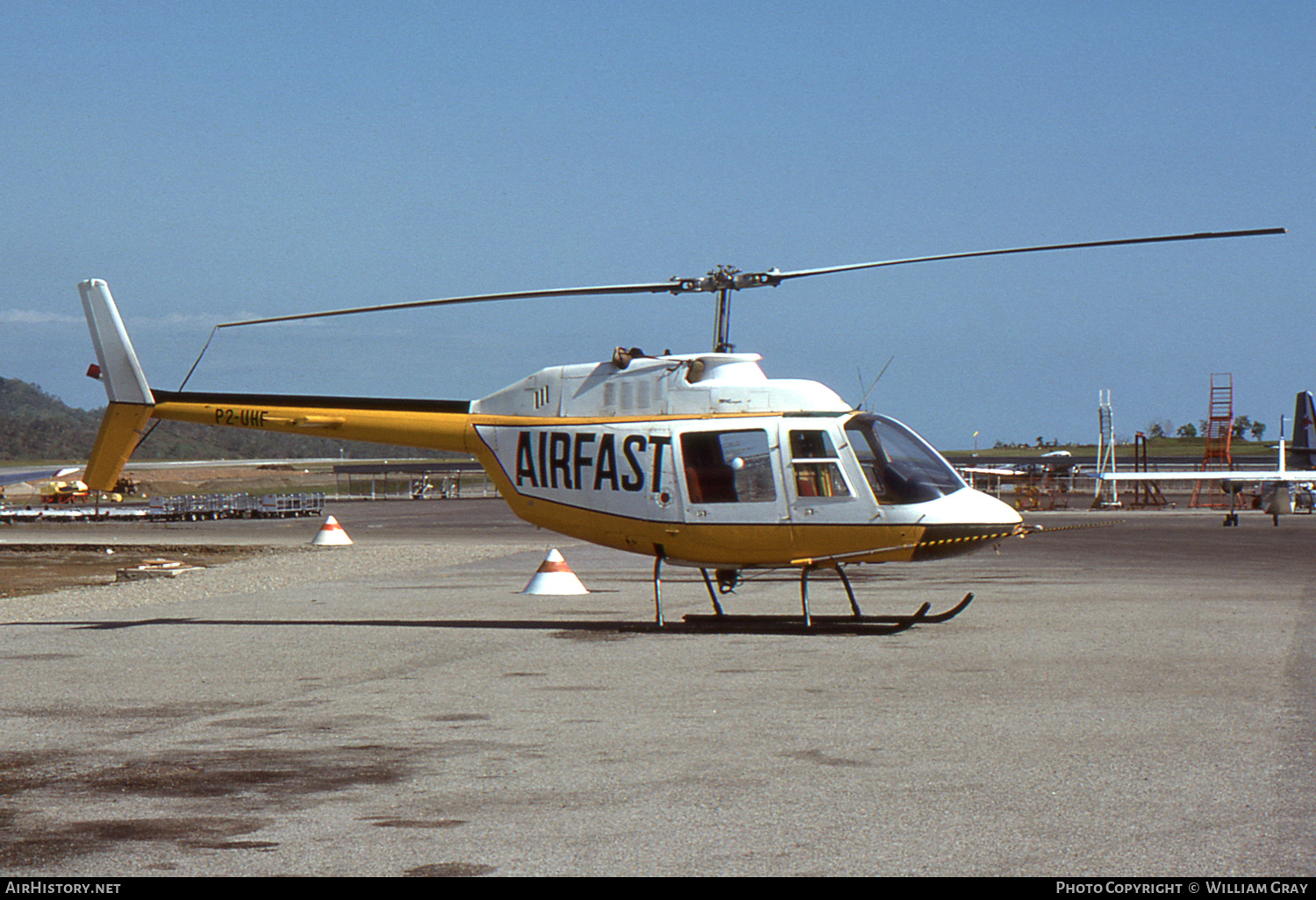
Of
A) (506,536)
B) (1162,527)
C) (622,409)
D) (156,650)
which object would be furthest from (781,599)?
(1162,527)

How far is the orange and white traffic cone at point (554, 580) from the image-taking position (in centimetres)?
1892

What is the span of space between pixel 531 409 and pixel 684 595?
4.69 m

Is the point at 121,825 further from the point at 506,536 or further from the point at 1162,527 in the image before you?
the point at 1162,527

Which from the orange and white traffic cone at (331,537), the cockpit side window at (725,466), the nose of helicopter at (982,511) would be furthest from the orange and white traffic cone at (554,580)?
the orange and white traffic cone at (331,537)

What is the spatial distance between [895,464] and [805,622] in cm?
198

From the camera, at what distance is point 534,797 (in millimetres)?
6477

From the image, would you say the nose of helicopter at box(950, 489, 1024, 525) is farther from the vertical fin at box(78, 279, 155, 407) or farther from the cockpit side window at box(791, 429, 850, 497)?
the vertical fin at box(78, 279, 155, 407)

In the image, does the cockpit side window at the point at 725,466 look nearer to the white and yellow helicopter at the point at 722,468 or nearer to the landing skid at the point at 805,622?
the white and yellow helicopter at the point at 722,468

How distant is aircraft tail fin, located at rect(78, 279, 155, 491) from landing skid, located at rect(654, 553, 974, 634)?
740 cm

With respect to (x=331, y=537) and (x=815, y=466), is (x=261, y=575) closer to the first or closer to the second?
(x=331, y=537)

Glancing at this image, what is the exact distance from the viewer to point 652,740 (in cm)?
797

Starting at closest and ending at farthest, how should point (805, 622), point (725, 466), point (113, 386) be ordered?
point (805, 622)
point (725, 466)
point (113, 386)

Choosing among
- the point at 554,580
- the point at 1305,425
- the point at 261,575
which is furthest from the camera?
A: the point at 1305,425

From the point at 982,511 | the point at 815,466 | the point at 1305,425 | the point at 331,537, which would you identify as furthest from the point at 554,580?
the point at 1305,425
